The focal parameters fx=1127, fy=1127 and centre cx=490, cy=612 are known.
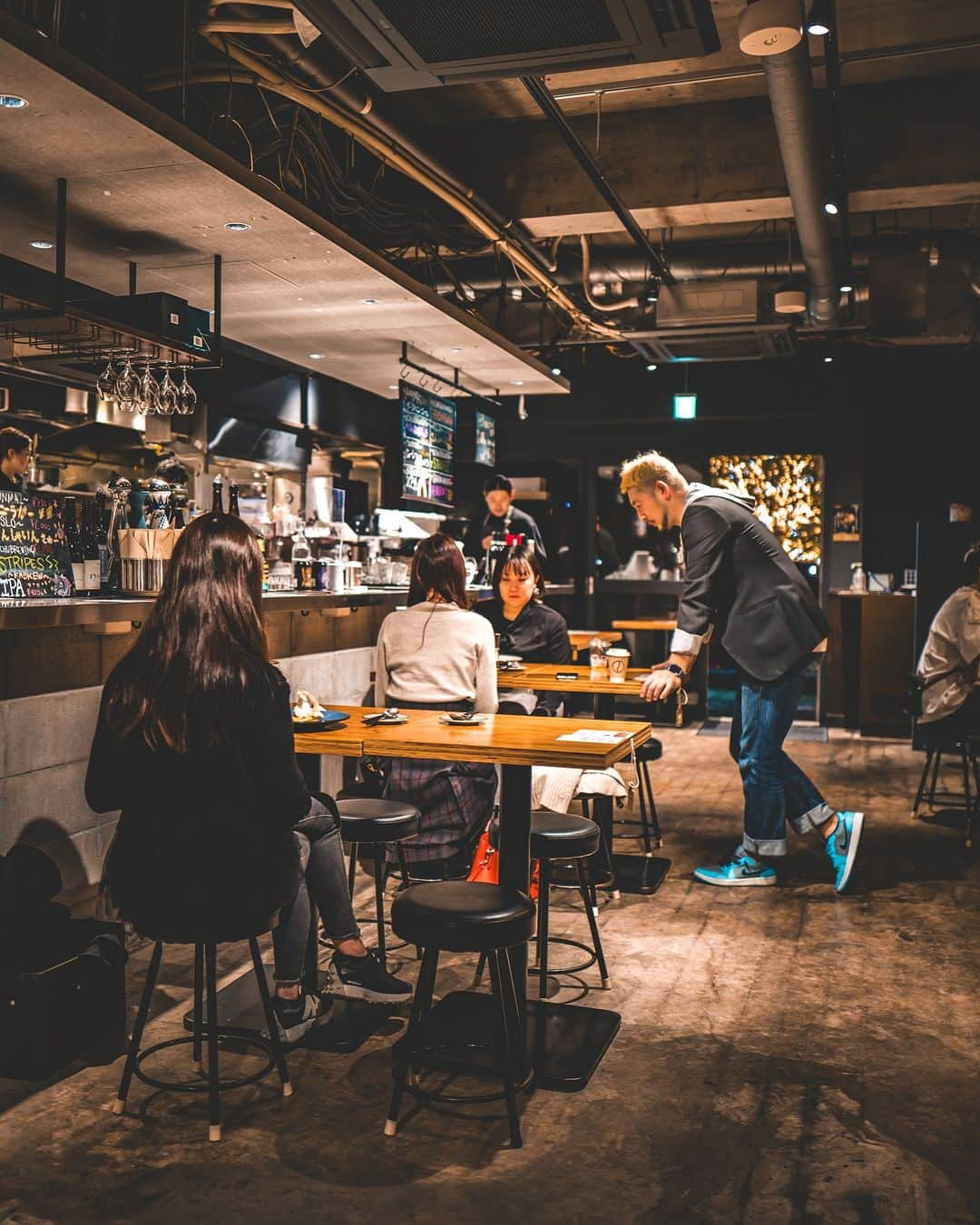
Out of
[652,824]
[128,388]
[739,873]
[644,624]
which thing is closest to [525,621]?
[652,824]

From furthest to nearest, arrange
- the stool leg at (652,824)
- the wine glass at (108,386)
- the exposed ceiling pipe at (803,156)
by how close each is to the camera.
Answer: the stool leg at (652,824), the wine glass at (108,386), the exposed ceiling pipe at (803,156)

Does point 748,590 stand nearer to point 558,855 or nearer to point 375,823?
point 558,855

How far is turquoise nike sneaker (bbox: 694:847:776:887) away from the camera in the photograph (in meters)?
5.07

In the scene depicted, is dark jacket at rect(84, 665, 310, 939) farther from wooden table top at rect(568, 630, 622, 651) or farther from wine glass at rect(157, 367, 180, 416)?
wooden table top at rect(568, 630, 622, 651)

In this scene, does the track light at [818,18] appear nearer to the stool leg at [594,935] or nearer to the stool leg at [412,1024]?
the stool leg at [594,935]

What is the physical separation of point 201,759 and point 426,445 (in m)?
5.70

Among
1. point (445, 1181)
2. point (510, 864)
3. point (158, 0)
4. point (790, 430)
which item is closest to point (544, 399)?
point (790, 430)

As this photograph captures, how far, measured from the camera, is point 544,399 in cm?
1177

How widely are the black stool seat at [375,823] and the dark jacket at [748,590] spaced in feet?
5.72

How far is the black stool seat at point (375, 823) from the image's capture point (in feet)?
12.1

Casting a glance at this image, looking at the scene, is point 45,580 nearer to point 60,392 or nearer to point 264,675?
point 264,675

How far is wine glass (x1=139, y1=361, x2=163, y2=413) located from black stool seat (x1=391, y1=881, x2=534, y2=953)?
2.86 m

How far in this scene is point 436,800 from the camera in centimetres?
425

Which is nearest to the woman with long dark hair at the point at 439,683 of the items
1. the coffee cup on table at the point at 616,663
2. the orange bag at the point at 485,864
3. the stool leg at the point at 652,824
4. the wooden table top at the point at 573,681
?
the orange bag at the point at 485,864
